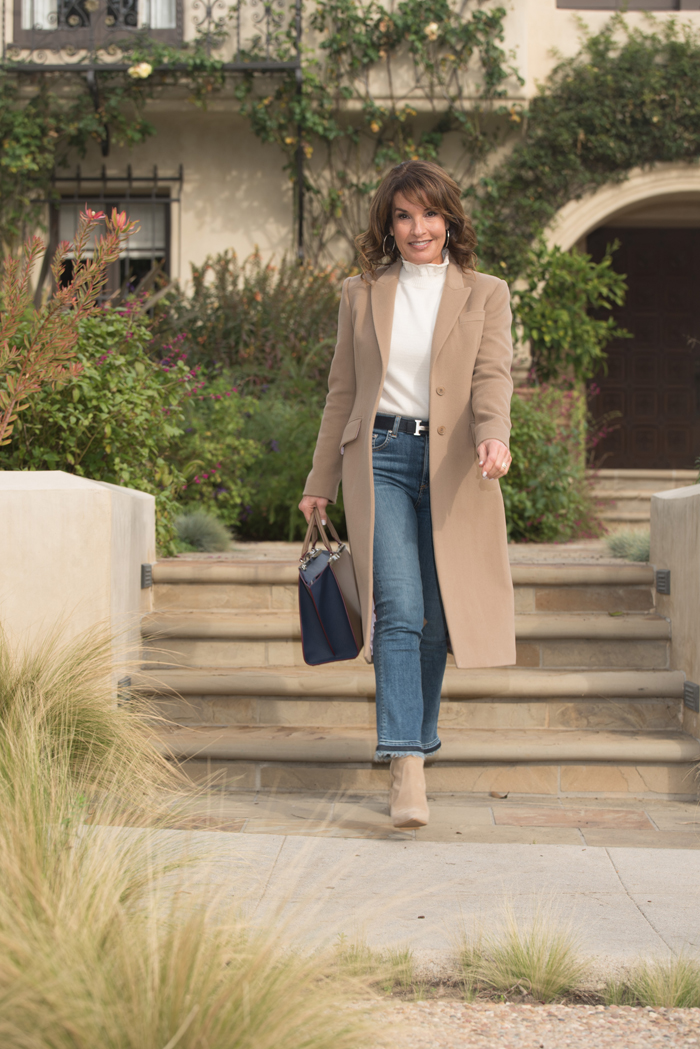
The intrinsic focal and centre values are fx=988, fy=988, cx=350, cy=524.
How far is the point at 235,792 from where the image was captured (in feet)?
11.1

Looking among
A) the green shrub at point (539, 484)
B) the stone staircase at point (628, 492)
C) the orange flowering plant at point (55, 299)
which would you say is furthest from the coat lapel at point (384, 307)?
the stone staircase at point (628, 492)

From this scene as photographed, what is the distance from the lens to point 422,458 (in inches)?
112

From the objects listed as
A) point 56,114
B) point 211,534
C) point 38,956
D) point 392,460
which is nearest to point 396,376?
point 392,460

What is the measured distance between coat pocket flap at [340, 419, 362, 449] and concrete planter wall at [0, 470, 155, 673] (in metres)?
1.09

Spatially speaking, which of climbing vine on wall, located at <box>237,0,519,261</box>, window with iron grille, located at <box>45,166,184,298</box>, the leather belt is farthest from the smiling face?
window with iron grille, located at <box>45,166,184,298</box>

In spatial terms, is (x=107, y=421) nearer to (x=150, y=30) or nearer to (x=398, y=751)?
(x=398, y=751)

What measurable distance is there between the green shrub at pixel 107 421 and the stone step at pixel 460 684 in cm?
138

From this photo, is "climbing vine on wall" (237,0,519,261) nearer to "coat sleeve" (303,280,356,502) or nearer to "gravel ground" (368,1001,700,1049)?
"coat sleeve" (303,280,356,502)

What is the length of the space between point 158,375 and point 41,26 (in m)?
5.49

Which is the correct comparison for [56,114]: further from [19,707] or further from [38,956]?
[38,956]

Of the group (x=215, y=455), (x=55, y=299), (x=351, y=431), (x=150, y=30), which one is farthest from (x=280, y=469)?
(x=150, y=30)

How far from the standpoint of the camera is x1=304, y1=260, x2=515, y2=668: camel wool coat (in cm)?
280

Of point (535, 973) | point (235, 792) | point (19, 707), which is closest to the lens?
point (535, 973)

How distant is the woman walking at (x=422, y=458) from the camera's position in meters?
2.77
